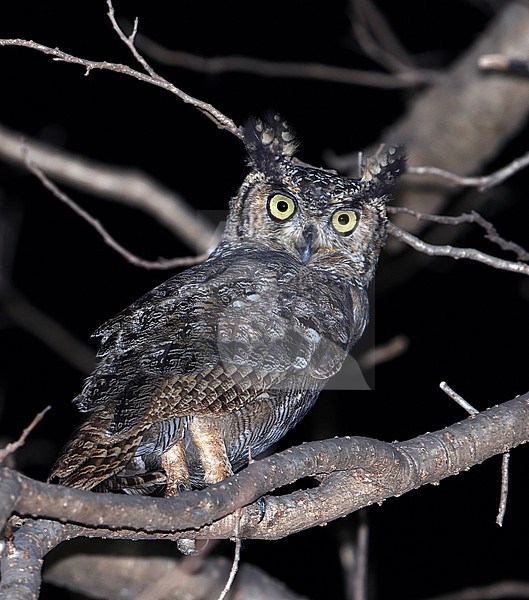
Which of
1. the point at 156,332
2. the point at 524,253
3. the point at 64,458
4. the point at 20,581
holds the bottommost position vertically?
the point at 20,581

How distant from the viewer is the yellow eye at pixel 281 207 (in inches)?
154

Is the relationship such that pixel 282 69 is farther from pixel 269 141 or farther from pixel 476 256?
pixel 476 256

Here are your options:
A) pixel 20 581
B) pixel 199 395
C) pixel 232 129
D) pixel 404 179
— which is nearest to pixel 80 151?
pixel 404 179

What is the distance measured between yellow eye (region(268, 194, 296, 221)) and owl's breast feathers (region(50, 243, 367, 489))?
0.73 feet

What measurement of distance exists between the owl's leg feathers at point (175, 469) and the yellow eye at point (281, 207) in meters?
1.29

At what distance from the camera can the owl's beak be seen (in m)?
3.86

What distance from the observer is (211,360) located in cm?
281

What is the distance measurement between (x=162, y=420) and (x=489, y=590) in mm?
2013

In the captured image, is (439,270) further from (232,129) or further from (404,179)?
(232,129)

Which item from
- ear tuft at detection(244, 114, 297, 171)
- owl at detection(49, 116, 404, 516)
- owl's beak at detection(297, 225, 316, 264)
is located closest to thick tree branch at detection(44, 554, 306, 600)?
owl at detection(49, 116, 404, 516)

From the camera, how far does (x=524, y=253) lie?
125 inches

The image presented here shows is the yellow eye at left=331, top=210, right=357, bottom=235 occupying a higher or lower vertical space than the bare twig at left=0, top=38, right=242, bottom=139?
higher

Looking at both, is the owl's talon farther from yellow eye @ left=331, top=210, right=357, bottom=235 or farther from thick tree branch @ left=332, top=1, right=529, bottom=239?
thick tree branch @ left=332, top=1, right=529, bottom=239

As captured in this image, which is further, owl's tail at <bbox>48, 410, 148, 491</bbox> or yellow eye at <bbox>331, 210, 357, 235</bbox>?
yellow eye at <bbox>331, 210, 357, 235</bbox>
